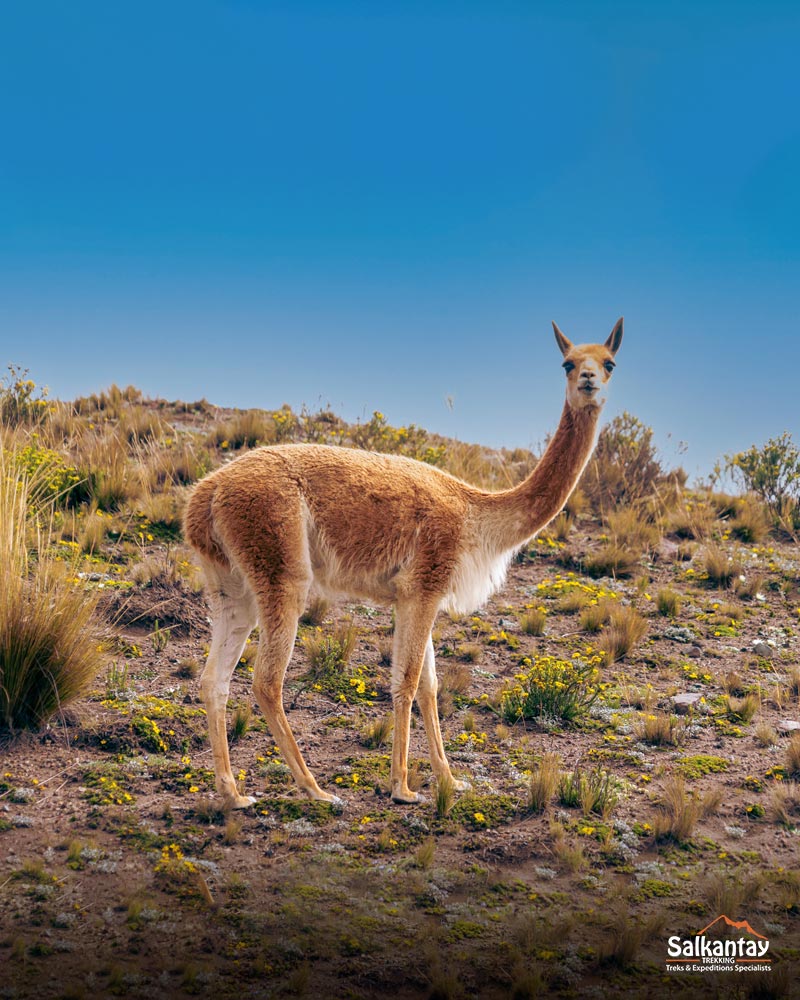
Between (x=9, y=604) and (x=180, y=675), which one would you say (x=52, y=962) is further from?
(x=180, y=675)

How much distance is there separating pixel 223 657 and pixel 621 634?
519 cm

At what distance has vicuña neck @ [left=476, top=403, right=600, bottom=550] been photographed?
22.1 feet

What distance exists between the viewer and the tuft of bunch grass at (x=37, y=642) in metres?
6.28

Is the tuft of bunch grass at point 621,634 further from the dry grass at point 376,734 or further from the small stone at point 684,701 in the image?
the dry grass at point 376,734

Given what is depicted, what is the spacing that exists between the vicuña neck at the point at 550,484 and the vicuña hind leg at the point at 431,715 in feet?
3.34

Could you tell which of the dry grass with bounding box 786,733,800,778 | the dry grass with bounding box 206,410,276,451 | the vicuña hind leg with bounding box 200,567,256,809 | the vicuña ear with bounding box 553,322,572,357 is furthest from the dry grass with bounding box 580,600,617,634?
the dry grass with bounding box 206,410,276,451

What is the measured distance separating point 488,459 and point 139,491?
794 centimetres

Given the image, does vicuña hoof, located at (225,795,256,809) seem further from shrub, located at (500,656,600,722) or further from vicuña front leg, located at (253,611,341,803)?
shrub, located at (500,656,600,722)

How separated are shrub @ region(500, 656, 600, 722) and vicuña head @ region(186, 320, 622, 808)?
60.0 inches

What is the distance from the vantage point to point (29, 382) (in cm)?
1459

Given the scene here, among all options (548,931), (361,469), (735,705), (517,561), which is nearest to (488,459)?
(517,561)

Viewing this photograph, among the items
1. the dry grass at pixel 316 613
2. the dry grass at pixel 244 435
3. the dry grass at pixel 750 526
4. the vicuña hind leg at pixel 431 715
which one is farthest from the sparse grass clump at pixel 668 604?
the dry grass at pixel 244 435

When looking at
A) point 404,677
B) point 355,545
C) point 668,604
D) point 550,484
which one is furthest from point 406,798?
point 668,604

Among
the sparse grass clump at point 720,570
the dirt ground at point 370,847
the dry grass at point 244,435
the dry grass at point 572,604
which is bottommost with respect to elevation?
the dirt ground at point 370,847
